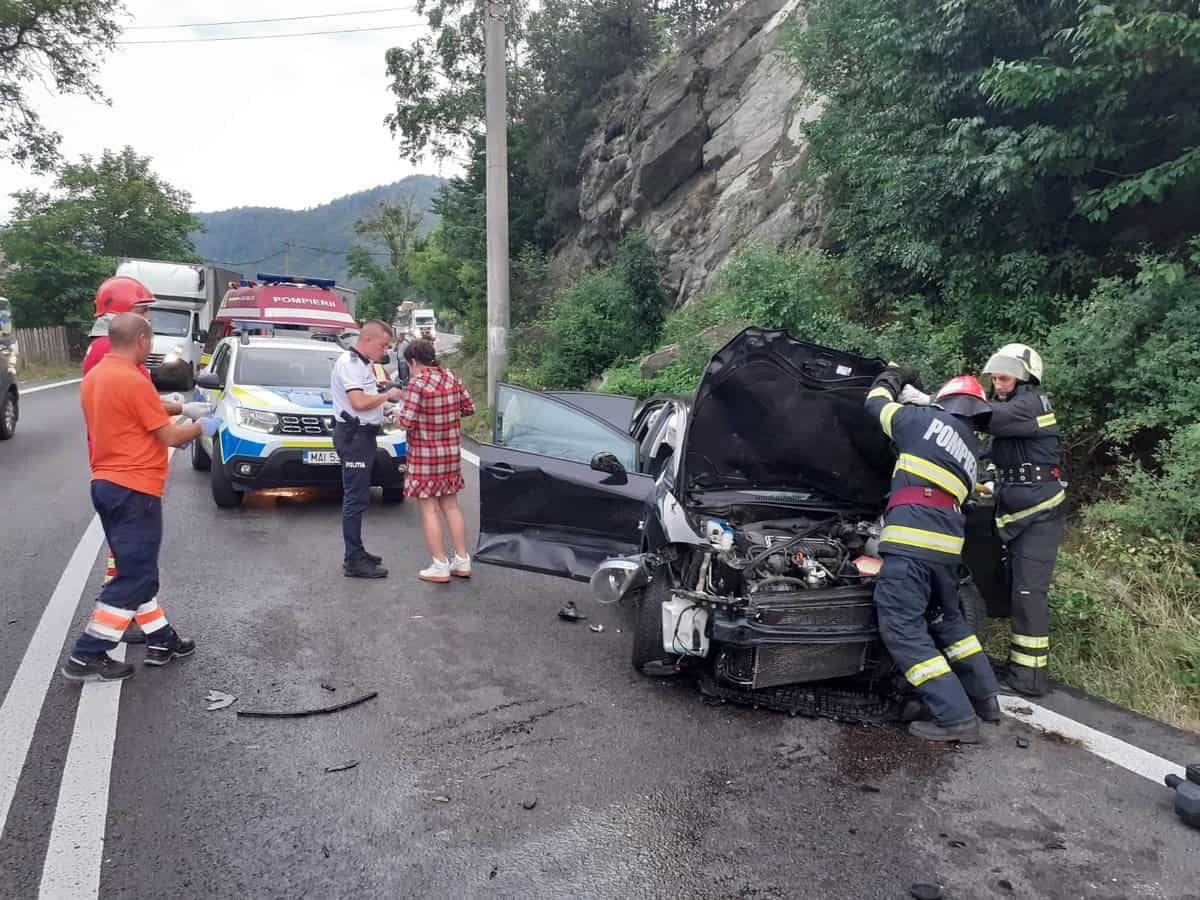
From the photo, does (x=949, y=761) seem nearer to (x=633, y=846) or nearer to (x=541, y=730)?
(x=633, y=846)

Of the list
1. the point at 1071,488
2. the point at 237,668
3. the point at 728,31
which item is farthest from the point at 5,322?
the point at 1071,488

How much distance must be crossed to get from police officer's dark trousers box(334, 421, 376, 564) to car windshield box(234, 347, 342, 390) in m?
2.62

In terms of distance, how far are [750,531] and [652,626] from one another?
0.77m

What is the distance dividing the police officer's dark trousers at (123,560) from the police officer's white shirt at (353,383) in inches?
75.7

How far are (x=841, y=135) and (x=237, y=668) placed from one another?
10347 mm

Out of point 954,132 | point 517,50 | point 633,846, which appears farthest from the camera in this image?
point 517,50

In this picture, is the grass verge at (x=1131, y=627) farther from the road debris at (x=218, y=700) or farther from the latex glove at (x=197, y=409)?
the latex glove at (x=197, y=409)

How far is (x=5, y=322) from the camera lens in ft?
53.4

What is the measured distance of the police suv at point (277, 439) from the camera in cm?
750

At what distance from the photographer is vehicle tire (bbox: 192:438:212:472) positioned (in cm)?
945

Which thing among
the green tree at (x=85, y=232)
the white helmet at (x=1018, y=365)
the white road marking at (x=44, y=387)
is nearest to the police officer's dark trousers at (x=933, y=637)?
the white helmet at (x=1018, y=365)

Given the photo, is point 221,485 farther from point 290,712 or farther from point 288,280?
point 288,280

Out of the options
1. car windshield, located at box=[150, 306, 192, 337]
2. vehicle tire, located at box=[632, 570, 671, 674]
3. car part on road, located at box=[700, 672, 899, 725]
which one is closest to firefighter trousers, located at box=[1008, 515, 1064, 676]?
car part on road, located at box=[700, 672, 899, 725]

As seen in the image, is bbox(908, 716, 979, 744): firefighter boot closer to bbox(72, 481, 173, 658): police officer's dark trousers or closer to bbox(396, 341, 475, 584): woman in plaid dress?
bbox(396, 341, 475, 584): woman in plaid dress
